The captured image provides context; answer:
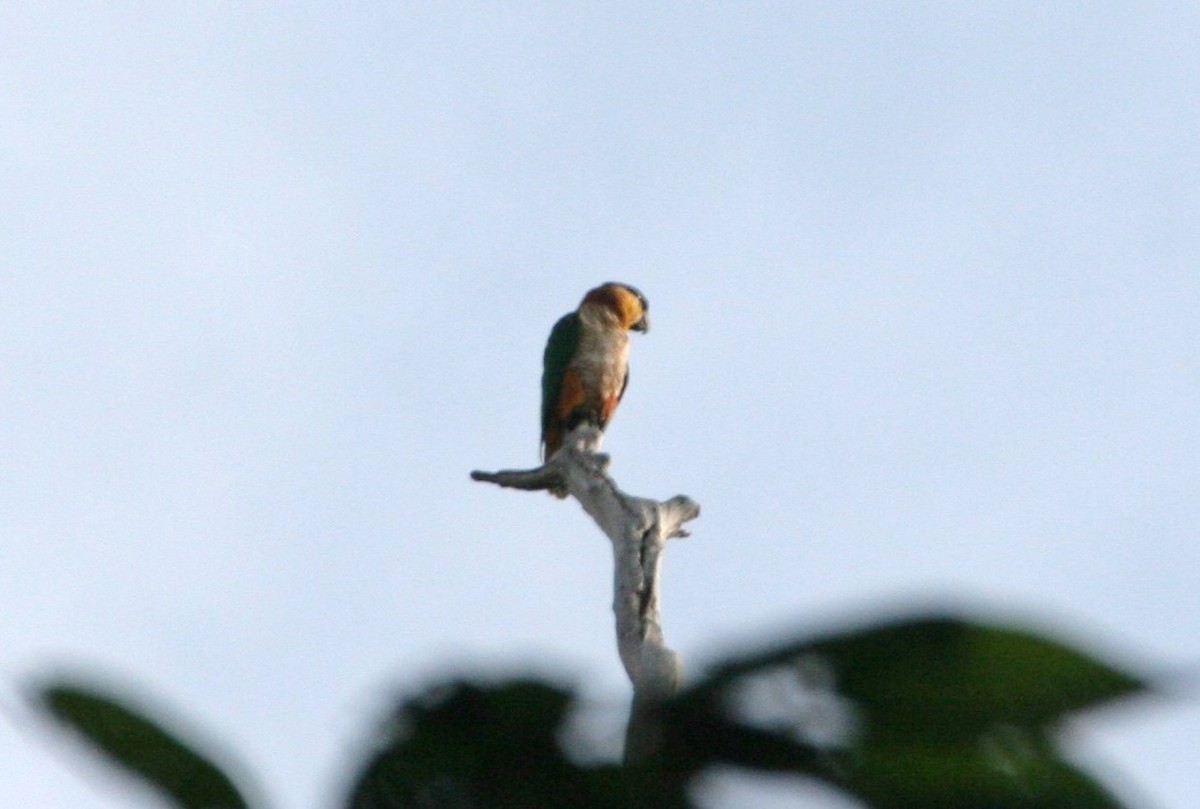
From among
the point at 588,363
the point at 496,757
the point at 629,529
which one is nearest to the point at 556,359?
the point at 588,363

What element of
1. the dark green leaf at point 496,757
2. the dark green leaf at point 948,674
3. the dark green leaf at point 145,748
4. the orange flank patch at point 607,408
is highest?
the orange flank patch at point 607,408

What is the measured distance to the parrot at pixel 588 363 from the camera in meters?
8.70

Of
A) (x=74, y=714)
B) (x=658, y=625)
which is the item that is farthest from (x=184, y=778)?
(x=658, y=625)

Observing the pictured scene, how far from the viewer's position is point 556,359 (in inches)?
349

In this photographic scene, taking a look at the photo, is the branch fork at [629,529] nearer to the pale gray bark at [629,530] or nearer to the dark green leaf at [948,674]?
the pale gray bark at [629,530]

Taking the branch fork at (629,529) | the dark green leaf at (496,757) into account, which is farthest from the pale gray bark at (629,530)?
the dark green leaf at (496,757)

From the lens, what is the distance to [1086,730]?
19.2 inches

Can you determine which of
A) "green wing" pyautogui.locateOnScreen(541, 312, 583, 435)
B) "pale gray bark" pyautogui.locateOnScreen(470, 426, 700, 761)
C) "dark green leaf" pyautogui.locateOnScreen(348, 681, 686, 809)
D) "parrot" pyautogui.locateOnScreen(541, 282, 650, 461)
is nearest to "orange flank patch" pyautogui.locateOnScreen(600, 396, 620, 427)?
"parrot" pyautogui.locateOnScreen(541, 282, 650, 461)

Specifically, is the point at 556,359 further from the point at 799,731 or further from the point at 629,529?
the point at 799,731

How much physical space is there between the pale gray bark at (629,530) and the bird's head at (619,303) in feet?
9.18

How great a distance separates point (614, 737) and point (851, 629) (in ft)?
0.31

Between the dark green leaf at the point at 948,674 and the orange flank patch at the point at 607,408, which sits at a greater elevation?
the orange flank patch at the point at 607,408

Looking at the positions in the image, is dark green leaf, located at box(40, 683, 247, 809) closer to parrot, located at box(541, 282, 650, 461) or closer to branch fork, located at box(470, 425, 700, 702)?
branch fork, located at box(470, 425, 700, 702)

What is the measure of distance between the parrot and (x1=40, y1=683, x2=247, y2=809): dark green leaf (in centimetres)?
812
